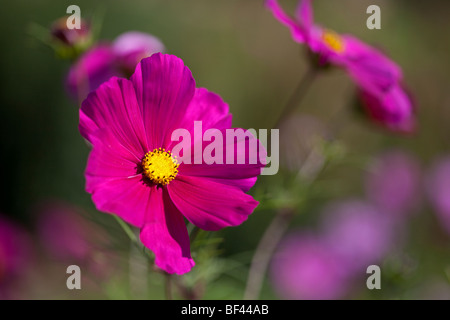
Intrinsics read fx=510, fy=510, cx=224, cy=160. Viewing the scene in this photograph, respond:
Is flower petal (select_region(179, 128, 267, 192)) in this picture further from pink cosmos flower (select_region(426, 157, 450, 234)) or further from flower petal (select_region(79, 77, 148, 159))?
pink cosmos flower (select_region(426, 157, 450, 234))

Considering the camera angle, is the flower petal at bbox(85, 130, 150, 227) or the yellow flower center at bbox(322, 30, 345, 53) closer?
the flower petal at bbox(85, 130, 150, 227)

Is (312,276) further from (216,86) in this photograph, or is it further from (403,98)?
(216,86)

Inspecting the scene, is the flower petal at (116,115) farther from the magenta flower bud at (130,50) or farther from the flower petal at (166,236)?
the magenta flower bud at (130,50)

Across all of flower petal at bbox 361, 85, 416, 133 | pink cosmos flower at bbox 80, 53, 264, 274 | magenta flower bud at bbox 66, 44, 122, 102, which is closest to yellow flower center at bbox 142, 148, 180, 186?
pink cosmos flower at bbox 80, 53, 264, 274

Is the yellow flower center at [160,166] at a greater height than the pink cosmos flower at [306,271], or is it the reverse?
the pink cosmos flower at [306,271]

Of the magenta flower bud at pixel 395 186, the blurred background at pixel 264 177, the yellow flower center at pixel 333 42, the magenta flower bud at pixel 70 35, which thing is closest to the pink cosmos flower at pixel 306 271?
the blurred background at pixel 264 177

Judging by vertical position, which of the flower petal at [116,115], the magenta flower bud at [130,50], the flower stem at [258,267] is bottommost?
the flower stem at [258,267]

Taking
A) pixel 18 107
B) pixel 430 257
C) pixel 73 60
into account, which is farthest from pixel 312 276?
pixel 18 107
